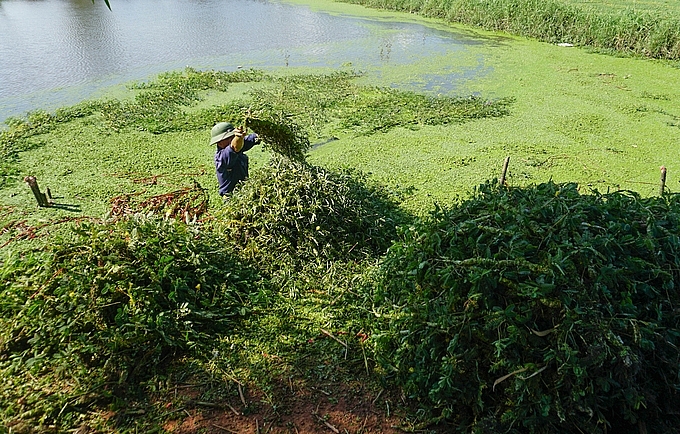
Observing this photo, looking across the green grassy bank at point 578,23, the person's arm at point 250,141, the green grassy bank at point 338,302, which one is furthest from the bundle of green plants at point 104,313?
the green grassy bank at point 578,23

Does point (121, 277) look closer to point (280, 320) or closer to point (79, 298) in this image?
point (79, 298)

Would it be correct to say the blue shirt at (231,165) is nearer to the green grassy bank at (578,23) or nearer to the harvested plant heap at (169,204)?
the harvested plant heap at (169,204)

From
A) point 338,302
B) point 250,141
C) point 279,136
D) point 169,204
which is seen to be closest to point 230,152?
point 250,141

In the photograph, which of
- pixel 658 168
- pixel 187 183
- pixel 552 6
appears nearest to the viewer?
pixel 187 183

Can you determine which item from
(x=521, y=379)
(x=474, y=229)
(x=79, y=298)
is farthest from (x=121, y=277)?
(x=521, y=379)

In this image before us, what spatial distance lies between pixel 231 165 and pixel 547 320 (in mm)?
2855

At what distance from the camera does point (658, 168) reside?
204 inches

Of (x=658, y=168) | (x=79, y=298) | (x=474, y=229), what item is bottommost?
(x=658, y=168)

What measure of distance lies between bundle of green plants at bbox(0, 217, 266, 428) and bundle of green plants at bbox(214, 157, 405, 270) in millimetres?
366

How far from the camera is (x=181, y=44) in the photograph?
39.1 ft

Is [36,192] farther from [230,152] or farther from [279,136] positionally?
[279,136]

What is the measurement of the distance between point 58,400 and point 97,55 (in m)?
10.4

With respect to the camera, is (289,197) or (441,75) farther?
(441,75)

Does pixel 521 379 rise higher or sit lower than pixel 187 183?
higher
